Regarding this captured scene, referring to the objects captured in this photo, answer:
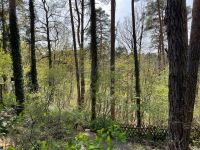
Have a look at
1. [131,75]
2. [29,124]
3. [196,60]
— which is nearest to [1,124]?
[29,124]

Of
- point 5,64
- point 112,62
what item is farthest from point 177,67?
point 5,64

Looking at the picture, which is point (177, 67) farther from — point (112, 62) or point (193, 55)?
point (112, 62)

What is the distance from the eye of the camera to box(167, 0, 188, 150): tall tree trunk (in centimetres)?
525

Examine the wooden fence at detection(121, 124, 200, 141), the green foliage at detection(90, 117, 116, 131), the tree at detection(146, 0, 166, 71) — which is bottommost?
the wooden fence at detection(121, 124, 200, 141)

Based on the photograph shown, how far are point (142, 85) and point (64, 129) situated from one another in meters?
10.9

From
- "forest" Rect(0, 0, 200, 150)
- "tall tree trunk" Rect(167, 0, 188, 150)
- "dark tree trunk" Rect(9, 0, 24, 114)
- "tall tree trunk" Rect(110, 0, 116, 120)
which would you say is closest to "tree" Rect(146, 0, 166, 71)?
"forest" Rect(0, 0, 200, 150)

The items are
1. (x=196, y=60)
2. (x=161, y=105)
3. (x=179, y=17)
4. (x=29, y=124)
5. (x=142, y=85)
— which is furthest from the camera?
(x=142, y=85)

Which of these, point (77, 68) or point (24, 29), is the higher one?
point (24, 29)

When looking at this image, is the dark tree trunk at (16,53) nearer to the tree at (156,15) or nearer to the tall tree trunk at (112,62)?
the tall tree trunk at (112,62)

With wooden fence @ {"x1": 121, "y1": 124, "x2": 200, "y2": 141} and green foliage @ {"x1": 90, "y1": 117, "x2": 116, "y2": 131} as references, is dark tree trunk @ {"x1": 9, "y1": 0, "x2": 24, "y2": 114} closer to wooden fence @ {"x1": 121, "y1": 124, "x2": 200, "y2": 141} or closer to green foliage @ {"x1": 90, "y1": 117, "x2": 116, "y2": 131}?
green foliage @ {"x1": 90, "y1": 117, "x2": 116, "y2": 131}

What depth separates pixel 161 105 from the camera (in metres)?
13.5

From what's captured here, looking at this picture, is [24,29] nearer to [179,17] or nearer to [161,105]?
[161,105]

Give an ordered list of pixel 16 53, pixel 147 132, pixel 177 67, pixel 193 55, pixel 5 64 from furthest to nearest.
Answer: pixel 5 64 → pixel 16 53 → pixel 147 132 → pixel 193 55 → pixel 177 67

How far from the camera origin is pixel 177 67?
5.36 meters
